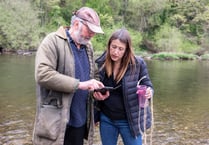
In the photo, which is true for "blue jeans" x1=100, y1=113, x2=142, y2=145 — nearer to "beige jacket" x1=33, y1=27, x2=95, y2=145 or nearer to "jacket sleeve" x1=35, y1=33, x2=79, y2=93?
"beige jacket" x1=33, y1=27, x2=95, y2=145

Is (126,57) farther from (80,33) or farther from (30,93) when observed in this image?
(30,93)

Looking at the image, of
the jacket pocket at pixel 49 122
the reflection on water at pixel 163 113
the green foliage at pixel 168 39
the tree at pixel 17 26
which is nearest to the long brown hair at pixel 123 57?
the jacket pocket at pixel 49 122

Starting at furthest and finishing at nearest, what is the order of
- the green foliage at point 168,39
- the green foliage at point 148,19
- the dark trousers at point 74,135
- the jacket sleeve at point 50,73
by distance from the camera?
the green foliage at point 148,19
the green foliage at point 168,39
the dark trousers at point 74,135
the jacket sleeve at point 50,73

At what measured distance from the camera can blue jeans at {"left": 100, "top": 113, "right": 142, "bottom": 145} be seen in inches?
143

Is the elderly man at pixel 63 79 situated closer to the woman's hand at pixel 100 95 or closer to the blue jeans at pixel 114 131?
the woman's hand at pixel 100 95

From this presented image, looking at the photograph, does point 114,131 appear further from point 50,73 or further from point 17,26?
point 17,26

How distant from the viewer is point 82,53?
10.6 feet

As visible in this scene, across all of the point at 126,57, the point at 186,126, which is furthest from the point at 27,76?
the point at 126,57

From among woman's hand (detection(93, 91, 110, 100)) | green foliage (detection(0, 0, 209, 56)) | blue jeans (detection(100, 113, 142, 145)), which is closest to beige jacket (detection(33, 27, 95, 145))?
woman's hand (detection(93, 91, 110, 100))

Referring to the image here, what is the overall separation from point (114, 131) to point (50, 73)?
1234 millimetres

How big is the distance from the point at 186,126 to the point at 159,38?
44.9 meters

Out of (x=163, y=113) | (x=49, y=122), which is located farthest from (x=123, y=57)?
(x=163, y=113)

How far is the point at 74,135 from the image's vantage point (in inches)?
131

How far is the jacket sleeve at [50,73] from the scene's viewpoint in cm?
283
